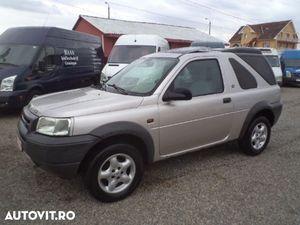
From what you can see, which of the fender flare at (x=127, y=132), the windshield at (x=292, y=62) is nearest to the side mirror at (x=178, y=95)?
the fender flare at (x=127, y=132)

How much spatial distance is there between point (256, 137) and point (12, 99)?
18.5 ft

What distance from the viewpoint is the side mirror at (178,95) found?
173 inches

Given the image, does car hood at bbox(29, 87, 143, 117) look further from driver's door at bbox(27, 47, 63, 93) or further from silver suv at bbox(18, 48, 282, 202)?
driver's door at bbox(27, 47, 63, 93)

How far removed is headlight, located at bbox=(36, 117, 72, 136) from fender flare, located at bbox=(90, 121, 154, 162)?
0.87 feet

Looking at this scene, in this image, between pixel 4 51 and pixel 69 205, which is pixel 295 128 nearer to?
pixel 69 205

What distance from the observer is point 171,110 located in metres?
4.47

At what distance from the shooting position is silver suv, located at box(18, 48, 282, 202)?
12.5 ft

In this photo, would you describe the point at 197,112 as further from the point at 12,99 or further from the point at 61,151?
the point at 12,99

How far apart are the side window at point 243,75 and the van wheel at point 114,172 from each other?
2.21m

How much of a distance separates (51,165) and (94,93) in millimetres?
1280

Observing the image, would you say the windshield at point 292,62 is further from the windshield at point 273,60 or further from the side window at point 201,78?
the side window at point 201,78

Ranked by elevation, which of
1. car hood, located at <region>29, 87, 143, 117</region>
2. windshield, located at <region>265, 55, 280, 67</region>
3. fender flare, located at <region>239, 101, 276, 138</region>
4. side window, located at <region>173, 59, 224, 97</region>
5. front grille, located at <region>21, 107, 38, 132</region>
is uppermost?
side window, located at <region>173, 59, 224, 97</region>

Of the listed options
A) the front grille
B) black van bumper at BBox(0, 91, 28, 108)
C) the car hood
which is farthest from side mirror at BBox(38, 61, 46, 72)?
the front grille

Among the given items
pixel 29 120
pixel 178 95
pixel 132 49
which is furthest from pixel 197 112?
pixel 132 49
